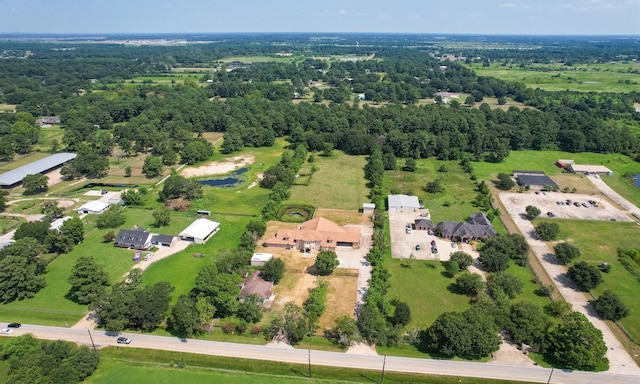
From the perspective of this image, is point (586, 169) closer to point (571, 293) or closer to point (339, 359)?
point (571, 293)

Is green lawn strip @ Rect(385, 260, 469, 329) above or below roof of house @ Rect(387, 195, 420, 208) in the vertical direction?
below

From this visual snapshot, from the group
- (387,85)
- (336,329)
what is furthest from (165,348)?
(387,85)

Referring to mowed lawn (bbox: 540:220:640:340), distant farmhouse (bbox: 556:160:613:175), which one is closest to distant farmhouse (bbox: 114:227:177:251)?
mowed lawn (bbox: 540:220:640:340)

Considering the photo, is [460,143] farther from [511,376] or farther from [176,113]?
[176,113]

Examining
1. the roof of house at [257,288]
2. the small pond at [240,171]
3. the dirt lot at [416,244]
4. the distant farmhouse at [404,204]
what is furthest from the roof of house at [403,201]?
the small pond at [240,171]

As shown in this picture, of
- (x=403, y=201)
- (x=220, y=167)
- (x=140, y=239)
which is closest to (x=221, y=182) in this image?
(x=220, y=167)

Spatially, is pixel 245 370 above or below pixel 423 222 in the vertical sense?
below

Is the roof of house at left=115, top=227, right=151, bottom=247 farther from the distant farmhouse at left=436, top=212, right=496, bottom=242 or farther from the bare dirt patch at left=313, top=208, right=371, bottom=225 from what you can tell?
the distant farmhouse at left=436, top=212, right=496, bottom=242
